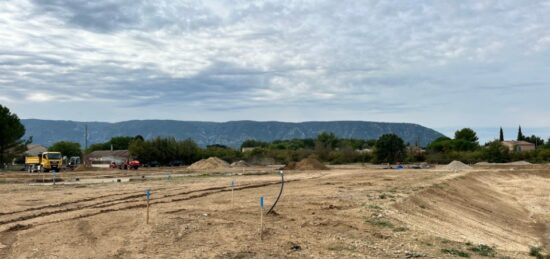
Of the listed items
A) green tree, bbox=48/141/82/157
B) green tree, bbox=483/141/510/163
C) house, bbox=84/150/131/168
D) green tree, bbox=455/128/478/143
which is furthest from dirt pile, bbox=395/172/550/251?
green tree, bbox=455/128/478/143

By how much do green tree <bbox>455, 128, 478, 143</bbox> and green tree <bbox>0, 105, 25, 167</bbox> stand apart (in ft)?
391

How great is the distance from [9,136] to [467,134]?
124 m

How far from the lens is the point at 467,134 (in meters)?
163

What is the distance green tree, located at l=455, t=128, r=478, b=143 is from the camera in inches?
6363

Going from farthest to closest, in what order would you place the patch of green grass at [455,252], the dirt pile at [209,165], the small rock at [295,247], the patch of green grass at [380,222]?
the dirt pile at [209,165], the patch of green grass at [380,222], the patch of green grass at [455,252], the small rock at [295,247]

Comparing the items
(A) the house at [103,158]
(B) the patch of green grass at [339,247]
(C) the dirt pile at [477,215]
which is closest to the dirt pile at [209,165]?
(A) the house at [103,158]

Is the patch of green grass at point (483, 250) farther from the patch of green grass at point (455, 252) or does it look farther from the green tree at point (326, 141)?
the green tree at point (326, 141)

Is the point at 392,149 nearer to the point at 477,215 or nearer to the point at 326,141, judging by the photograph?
the point at 326,141

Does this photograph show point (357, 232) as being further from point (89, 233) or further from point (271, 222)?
point (89, 233)

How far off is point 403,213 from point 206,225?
8671 millimetres

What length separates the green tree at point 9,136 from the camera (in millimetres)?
82062

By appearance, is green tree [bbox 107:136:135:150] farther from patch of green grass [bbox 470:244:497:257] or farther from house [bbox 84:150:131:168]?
patch of green grass [bbox 470:244:497:257]

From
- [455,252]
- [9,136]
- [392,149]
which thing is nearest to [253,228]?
[455,252]

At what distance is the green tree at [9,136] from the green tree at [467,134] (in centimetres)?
11904
